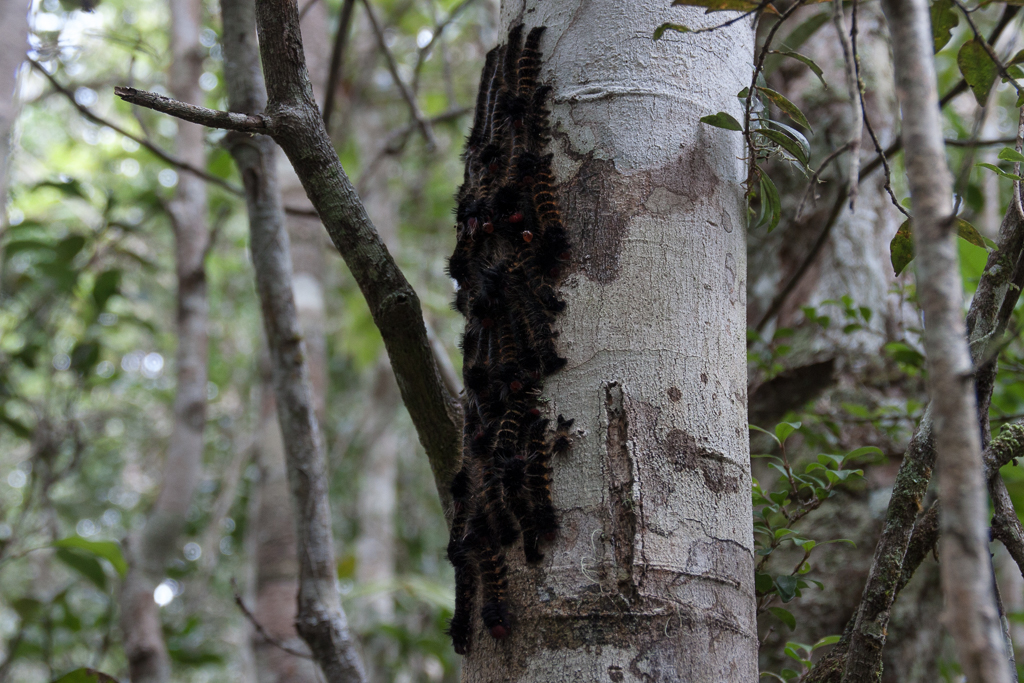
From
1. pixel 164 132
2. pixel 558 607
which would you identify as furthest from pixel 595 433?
pixel 164 132

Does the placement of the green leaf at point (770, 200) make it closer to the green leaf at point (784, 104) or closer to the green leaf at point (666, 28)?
the green leaf at point (784, 104)

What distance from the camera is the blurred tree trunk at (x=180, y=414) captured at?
10.4ft

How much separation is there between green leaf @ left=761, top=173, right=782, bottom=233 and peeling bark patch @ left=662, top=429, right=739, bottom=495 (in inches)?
24.0

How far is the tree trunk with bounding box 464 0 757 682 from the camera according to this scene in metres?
1.14

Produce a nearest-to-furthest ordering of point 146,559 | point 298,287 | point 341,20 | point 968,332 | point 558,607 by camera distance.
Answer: point 558,607 → point 968,332 → point 341,20 → point 146,559 → point 298,287

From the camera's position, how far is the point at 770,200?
1.69 m

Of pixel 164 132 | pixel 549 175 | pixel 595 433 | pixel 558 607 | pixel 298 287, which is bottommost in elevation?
pixel 558 607

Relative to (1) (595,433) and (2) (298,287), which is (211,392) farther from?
(1) (595,433)

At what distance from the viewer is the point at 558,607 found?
3.77 feet

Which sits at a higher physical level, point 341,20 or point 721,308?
point 341,20

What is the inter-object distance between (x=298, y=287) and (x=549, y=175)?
394 centimetres

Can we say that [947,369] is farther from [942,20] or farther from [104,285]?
[104,285]

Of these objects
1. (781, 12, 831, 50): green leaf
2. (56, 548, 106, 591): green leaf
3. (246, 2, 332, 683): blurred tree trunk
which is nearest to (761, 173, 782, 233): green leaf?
(781, 12, 831, 50): green leaf

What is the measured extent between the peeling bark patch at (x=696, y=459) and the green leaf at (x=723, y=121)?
54 centimetres
